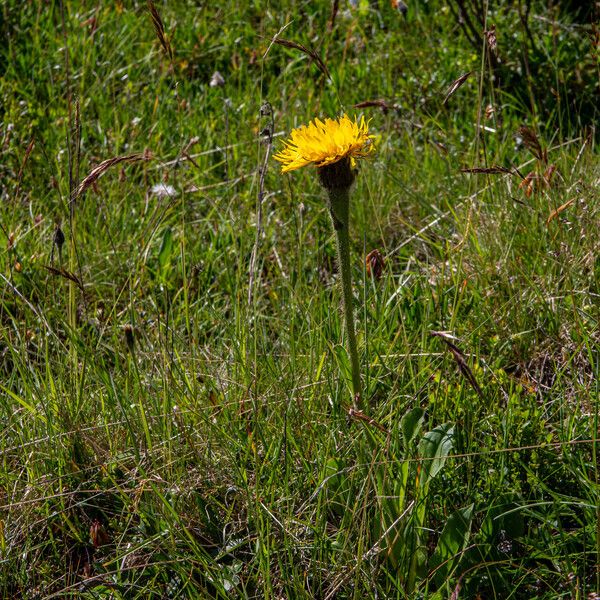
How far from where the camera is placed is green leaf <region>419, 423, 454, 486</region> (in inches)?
65.7

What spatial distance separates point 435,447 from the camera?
5.58 feet

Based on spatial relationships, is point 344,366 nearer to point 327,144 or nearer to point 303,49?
point 327,144

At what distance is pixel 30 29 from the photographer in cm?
385

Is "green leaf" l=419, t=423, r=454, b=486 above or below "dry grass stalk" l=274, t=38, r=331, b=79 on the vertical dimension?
below

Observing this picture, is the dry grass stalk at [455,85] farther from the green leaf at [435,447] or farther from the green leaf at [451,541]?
the green leaf at [451,541]

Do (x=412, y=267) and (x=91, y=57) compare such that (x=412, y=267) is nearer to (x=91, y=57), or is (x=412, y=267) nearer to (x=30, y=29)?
(x=91, y=57)

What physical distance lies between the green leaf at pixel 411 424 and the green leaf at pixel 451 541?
20 cm

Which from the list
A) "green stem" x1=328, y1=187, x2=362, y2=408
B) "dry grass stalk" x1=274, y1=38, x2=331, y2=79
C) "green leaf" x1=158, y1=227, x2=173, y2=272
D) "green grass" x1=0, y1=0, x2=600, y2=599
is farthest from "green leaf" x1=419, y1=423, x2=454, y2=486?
"green leaf" x1=158, y1=227, x2=173, y2=272

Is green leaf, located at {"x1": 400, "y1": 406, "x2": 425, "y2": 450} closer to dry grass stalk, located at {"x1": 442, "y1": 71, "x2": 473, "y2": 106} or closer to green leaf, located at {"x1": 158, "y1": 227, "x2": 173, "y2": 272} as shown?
dry grass stalk, located at {"x1": 442, "y1": 71, "x2": 473, "y2": 106}

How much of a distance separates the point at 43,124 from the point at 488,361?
6.84 ft

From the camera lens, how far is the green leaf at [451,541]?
1.58 m

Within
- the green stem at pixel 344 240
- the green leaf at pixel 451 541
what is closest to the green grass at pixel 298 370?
the green leaf at pixel 451 541

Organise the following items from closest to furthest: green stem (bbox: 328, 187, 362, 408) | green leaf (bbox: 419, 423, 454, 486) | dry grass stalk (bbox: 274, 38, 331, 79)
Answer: green stem (bbox: 328, 187, 362, 408), green leaf (bbox: 419, 423, 454, 486), dry grass stalk (bbox: 274, 38, 331, 79)

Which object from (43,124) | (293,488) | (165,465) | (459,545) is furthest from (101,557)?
(43,124)
